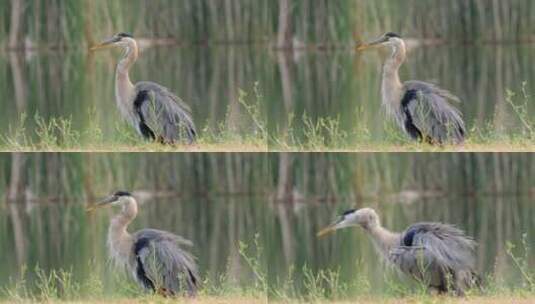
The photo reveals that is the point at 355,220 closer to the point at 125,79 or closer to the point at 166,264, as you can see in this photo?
the point at 166,264

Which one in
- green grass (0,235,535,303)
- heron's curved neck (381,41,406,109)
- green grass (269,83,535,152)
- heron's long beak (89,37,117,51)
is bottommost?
green grass (0,235,535,303)

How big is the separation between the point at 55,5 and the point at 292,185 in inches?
40.3

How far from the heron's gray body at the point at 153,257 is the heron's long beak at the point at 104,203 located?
45 millimetres

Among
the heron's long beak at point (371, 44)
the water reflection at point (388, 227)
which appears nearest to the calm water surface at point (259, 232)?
Answer: the water reflection at point (388, 227)

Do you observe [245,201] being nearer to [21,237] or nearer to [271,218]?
[271,218]

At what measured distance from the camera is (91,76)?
4086 millimetres

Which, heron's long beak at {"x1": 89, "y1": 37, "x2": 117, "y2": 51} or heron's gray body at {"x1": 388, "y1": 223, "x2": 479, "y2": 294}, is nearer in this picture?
heron's gray body at {"x1": 388, "y1": 223, "x2": 479, "y2": 294}

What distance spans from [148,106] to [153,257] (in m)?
0.51

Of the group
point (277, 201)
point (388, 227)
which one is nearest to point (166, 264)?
point (277, 201)

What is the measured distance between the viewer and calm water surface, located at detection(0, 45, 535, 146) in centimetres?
400

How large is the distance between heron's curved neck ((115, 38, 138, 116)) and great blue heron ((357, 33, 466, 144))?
2.67 feet

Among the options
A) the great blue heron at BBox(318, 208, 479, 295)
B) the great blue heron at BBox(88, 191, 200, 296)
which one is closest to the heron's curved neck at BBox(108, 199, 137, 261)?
the great blue heron at BBox(88, 191, 200, 296)

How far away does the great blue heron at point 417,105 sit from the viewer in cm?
398

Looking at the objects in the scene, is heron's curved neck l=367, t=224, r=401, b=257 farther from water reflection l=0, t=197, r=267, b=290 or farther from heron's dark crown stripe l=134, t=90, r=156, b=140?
heron's dark crown stripe l=134, t=90, r=156, b=140
